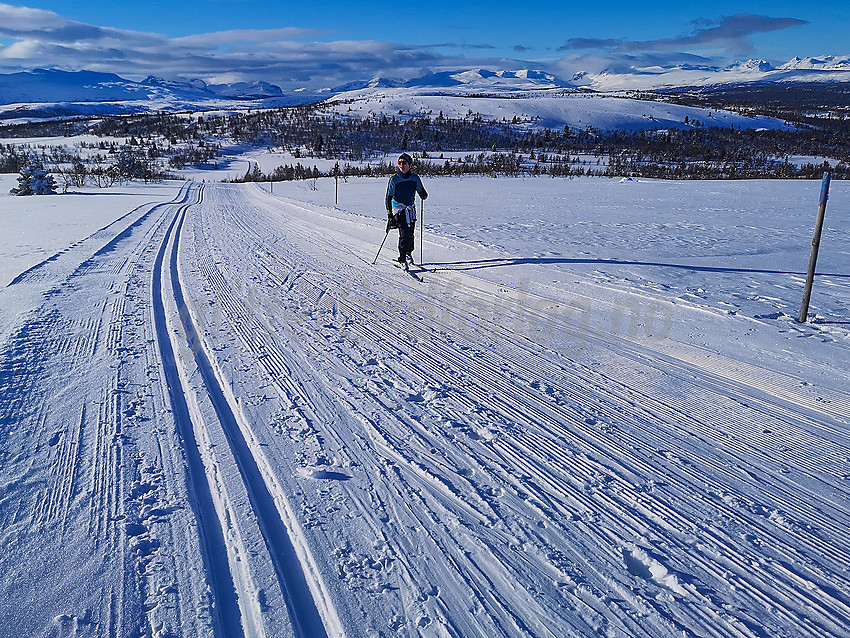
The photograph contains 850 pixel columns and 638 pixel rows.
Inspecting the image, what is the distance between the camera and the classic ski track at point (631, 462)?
2260 mm

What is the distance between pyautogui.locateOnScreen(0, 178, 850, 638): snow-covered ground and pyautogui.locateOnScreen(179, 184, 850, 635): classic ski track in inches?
0.7

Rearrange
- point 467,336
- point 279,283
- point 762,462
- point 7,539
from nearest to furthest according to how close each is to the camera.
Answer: point 7,539 < point 762,462 < point 467,336 < point 279,283

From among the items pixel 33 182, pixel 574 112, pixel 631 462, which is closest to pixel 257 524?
pixel 631 462

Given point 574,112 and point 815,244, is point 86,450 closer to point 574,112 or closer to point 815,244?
point 815,244

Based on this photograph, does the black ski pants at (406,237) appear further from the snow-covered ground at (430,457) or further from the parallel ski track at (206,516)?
the parallel ski track at (206,516)

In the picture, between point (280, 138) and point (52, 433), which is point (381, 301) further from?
point (280, 138)

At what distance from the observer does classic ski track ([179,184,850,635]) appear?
2.26 metres

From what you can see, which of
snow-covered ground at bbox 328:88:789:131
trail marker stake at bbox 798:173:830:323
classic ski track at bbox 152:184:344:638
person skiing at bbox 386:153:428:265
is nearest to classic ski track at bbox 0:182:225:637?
classic ski track at bbox 152:184:344:638

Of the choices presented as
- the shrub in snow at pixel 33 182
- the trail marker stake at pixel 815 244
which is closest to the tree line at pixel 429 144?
the shrub in snow at pixel 33 182

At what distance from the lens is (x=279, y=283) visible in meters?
7.37

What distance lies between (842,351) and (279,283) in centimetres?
677

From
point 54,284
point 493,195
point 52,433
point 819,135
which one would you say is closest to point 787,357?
point 52,433

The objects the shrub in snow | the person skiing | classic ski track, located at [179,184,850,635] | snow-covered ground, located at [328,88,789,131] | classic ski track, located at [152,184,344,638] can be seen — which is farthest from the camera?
snow-covered ground, located at [328,88,789,131]

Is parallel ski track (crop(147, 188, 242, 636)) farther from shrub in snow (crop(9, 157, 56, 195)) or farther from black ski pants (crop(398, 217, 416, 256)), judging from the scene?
shrub in snow (crop(9, 157, 56, 195))
